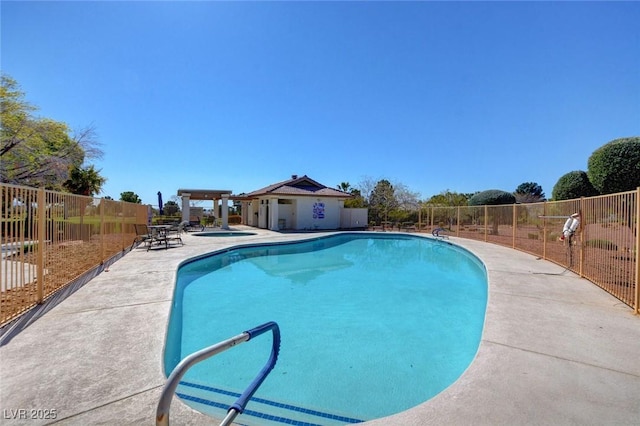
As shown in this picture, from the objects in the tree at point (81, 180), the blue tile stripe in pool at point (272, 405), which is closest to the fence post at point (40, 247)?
the blue tile stripe in pool at point (272, 405)

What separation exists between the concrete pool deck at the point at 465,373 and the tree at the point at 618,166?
7.06 meters

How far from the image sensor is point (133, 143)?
20.7 meters

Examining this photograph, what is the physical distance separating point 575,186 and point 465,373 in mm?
14877

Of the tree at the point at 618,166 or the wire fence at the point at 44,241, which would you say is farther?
the tree at the point at 618,166

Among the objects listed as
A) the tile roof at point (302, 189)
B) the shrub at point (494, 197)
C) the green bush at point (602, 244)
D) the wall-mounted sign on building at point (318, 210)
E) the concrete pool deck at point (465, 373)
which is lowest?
the concrete pool deck at point (465, 373)

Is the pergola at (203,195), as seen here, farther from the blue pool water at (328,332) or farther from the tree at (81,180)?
the blue pool water at (328,332)

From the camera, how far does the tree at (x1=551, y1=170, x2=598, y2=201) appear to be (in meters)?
13.4

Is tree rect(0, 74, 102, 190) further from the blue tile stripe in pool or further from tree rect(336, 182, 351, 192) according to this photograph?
tree rect(336, 182, 351, 192)

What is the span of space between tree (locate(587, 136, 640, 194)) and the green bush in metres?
4.51

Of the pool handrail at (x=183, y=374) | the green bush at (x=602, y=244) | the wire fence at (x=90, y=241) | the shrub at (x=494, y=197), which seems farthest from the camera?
the shrub at (x=494, y=197)

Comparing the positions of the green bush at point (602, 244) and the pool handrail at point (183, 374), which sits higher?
the green bush at point (602, 244)

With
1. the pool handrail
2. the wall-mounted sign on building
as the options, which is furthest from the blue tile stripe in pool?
the wall-mounted sign on building

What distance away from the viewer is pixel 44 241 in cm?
537

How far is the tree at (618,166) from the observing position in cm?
985
